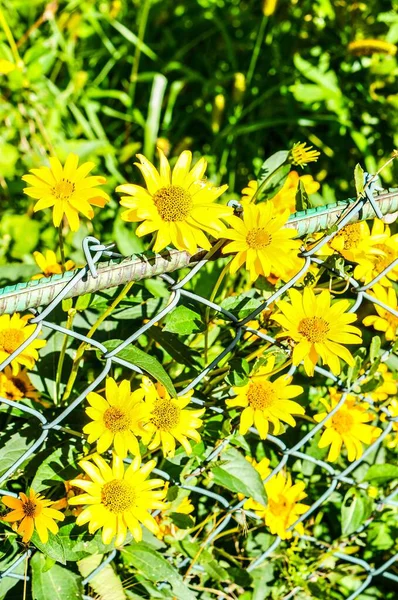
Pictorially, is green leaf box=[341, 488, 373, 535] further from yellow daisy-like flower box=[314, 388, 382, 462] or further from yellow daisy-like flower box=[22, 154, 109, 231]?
yellow daisy-like flower box=[22, 154, 109, 231]

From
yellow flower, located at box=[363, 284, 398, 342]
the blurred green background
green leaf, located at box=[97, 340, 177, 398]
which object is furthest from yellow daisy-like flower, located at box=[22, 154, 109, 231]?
the blurred green background

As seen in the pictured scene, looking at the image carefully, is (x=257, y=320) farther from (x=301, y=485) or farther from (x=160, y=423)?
(x=301, y=485)

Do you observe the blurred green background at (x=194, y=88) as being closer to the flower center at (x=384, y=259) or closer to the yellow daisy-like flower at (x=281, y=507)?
the flower center at (x=384, y=259)

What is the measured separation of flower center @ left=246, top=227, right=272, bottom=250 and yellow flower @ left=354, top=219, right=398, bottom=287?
0.22 metres

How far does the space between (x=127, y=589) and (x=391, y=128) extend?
1767 mm

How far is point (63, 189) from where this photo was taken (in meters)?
1.07

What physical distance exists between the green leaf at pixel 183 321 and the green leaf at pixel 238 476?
11.0 inches

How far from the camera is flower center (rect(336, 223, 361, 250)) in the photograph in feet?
3.69

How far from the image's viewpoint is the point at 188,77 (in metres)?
2.60

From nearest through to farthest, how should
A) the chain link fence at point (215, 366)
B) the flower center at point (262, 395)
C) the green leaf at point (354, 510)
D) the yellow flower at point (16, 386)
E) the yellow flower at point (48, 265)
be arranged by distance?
the chain link fence at point (215, 366)
the flower center at point (262, 395)
the yellow flower at point (16, 386)
the yellow flower at point (48, 265)
the green leaf at point (354, 510)

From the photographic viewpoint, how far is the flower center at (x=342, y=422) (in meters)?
1.31

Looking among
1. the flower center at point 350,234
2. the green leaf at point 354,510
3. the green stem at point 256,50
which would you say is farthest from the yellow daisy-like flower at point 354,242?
the green stem at point 256,50

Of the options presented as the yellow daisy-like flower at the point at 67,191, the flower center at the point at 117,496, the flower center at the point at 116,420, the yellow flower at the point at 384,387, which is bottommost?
the flower center at the point at 117,496

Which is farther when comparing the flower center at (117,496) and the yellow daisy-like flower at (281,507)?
the yellow daisy-like flower at (281,507)
